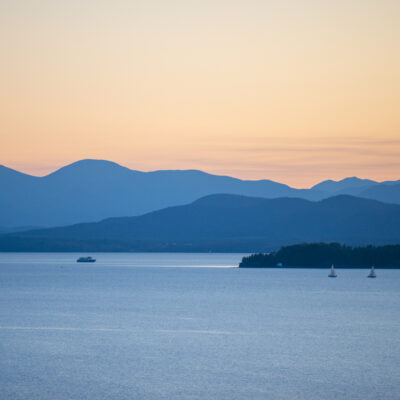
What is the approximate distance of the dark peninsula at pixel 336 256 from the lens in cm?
16288

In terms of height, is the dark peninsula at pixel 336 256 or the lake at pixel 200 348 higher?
the dark peninsula at pixel 336 256

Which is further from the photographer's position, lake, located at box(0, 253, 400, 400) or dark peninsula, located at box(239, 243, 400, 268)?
dark peninsula, located at box(239, 243, 400, 268)

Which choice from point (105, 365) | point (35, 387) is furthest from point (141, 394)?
point (105, 365)

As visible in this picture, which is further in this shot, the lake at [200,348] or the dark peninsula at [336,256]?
the dark peninsula at [336,256]

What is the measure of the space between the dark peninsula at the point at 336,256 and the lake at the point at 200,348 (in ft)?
239

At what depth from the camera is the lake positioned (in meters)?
37.0

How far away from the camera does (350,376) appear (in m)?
39.7

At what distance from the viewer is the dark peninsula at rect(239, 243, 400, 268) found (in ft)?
534

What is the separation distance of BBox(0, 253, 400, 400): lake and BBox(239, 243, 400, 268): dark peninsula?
72745mm

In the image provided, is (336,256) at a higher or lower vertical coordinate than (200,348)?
higher

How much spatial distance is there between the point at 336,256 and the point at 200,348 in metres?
120

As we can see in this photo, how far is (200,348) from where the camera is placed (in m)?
49.1

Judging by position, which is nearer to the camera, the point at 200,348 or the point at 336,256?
the point at 200,348

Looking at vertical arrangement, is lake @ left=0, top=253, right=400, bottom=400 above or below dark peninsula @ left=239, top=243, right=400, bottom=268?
below
